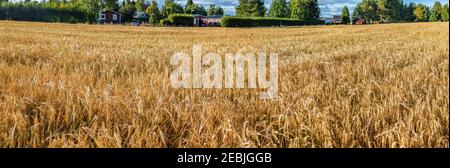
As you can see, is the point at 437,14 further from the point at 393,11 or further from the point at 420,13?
the point at 393,11

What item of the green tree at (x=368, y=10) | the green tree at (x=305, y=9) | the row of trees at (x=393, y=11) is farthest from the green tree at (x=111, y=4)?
the green tree at (x=368, y=10)

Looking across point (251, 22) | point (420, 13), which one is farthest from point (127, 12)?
point (420, 13)

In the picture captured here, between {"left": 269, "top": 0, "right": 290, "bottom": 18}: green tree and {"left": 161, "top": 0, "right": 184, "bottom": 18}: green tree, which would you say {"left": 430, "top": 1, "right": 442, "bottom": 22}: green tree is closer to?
{"left": 269, "top": 0, "right": 290, "bottom": 18}: green tree

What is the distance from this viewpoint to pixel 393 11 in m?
112

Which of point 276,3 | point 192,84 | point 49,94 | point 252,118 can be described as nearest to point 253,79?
point 192,84

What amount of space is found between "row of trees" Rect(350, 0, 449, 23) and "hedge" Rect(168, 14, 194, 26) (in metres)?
43.9

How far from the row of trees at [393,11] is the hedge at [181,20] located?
4392cm

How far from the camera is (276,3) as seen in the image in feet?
386

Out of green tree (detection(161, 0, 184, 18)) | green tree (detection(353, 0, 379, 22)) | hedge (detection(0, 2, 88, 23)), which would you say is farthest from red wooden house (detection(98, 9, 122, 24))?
green tree (detection(353, 0, 379, 22))

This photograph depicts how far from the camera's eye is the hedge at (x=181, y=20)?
261ft

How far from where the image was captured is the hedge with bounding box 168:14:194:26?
79688 mm

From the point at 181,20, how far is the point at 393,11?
61349mm
